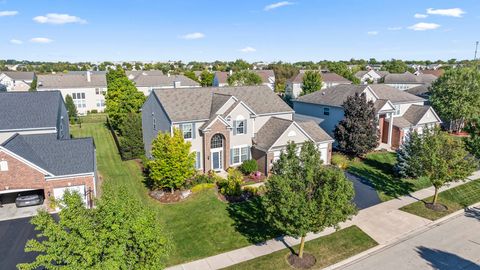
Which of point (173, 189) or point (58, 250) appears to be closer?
point (58, 250)

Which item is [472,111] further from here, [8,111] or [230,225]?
[8,111]

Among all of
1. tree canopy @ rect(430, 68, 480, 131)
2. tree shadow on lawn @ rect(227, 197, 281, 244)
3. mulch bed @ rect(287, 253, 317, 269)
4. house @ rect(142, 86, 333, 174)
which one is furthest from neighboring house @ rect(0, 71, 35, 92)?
tree canopy @ rect(430, 68, 480, 131)

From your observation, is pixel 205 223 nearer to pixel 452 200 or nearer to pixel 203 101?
pixel 203 101

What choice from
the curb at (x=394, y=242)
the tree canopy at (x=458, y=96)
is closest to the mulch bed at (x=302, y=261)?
the curb at (x=394, y=242)

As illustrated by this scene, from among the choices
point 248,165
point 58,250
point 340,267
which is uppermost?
point 58,250

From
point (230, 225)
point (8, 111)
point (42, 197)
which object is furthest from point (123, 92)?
point (230, 225)

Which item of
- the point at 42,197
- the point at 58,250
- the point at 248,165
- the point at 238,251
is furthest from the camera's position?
the point at 248,165

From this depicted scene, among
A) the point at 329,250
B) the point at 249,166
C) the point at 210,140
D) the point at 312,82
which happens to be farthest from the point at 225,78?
the point at 329,250
